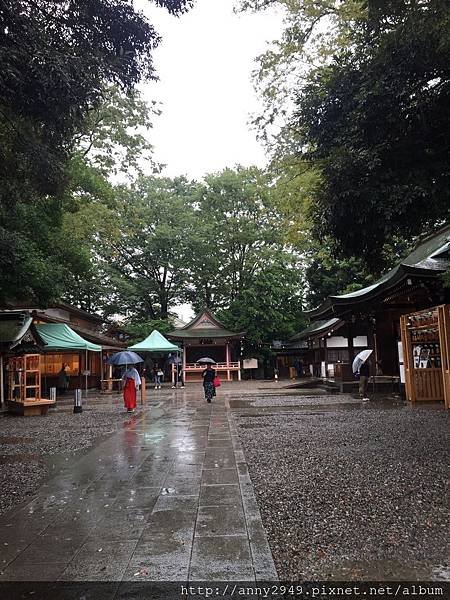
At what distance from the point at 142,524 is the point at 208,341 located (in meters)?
32.7

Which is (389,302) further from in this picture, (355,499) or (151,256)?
(151,256)

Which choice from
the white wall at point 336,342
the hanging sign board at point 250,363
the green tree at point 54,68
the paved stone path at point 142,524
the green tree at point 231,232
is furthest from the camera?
the green tree at point 231,232

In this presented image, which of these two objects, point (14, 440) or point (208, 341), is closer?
point (14, 440)

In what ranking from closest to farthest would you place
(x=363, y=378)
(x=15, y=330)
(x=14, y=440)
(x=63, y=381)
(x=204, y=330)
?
(x=14, y=440) → (x=15, y=330) → (x=363, y=378) → (x=63, y=381) → (x=204, y=330)

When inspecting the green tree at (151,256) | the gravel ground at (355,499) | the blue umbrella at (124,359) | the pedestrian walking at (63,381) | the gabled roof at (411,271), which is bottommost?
the gravel ground at (355,499)

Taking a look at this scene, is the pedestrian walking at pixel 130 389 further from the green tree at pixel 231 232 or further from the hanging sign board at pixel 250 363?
the green tree at pixel 231 232

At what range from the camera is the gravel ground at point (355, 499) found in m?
3.21

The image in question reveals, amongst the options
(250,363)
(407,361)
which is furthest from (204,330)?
(407,361)

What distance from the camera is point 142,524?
3.98 m

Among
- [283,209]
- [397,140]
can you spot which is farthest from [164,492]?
[283,209]

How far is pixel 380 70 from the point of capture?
18.2ft

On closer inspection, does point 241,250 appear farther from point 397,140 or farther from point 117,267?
point 397,140

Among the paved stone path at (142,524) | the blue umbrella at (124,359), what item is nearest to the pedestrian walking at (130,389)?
the blue umbrella at (124,359)

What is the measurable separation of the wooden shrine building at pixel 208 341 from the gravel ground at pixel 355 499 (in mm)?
26809
